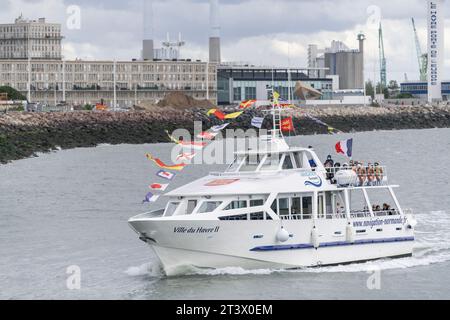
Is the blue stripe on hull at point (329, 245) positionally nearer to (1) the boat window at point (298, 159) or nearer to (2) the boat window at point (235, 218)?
(2) the boat window at point (235, 218)

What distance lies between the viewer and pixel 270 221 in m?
32.4

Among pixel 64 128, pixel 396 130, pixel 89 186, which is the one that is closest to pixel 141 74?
pixel 396 130

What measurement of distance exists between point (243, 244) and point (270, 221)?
1.02 meters

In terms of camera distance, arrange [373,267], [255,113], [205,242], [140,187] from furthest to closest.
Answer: [255,113] → [140,187] → [373,267] → [205,242]

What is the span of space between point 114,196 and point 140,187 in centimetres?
427

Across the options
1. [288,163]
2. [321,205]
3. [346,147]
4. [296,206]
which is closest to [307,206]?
[296,206]

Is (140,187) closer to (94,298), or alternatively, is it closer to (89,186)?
(89,186)

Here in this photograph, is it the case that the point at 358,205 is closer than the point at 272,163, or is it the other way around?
the point at 272,163

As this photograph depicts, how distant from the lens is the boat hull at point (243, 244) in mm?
32000

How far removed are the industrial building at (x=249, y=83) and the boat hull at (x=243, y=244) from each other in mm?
141893

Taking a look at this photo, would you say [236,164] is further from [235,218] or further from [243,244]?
[243,244]

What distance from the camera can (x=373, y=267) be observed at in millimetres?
34156

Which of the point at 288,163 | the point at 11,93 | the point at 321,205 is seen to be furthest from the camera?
the point at 11,93
